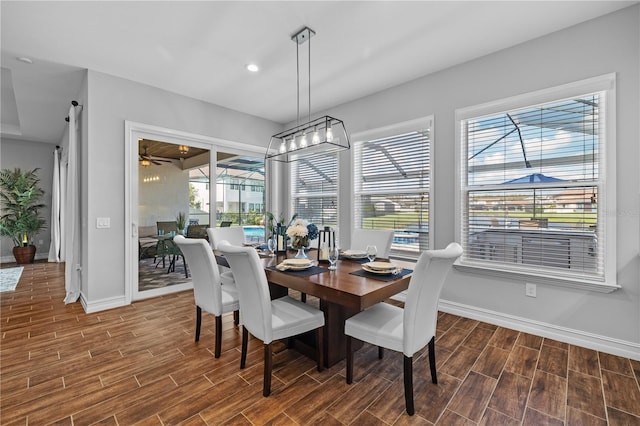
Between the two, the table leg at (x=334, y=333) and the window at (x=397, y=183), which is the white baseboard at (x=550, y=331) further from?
the table leg at (x=334, y=333)

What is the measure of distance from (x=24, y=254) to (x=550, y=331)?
897 cm

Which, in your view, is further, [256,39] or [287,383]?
[256,39]

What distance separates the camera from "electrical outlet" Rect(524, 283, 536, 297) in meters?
2.76

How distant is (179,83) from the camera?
3.69 m

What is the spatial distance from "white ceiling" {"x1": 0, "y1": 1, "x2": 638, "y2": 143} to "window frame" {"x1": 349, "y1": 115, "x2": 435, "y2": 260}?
546 millimetres

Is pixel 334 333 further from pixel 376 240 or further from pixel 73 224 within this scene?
pixel 73 224

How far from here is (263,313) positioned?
185 centimetres

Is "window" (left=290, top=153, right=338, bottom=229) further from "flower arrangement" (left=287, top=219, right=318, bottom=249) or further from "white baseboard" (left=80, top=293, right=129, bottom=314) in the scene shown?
"white baseboard" (left=80, top=293, right=129, bottom=314)

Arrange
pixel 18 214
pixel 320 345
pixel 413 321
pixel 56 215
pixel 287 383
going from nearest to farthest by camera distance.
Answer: pixel 413 321 → pixel 287 383 → pixel 320 345 → pixel 18 214 → pixel 56 215

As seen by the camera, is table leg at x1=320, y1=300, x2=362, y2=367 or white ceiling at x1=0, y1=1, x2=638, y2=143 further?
white ceiling at x1=0, y1=1, x2=638, y2=143

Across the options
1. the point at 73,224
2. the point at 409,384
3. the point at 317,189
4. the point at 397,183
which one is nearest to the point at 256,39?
the point at 397,183

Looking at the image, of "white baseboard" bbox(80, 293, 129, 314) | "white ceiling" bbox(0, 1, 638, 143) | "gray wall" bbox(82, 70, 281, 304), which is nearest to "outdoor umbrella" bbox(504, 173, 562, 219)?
"white ceiling" bbox(0, 1, 638, 143)

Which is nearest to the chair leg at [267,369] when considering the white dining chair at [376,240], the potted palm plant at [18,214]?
the white dining chair at [376,240]

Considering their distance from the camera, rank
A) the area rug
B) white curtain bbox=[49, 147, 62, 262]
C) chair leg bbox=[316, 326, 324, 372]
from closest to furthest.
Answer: chair leg bbox=[316, 326, 324, 372] → the area rug → white curtain bbox=[49, 147, 62, 262]
